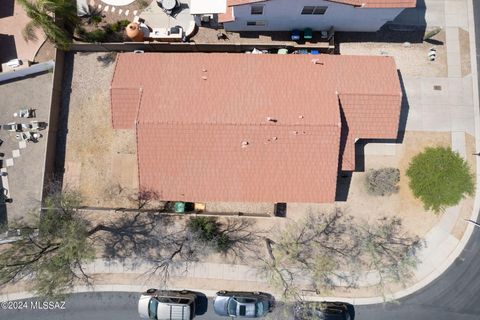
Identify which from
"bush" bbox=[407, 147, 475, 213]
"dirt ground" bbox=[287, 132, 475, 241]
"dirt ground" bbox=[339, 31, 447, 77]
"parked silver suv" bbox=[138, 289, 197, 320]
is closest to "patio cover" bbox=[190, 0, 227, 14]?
"dirt ground" bbox=[339, 31, 447, 77]

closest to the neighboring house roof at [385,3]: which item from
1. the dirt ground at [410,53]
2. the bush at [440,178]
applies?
the dirt ground at [410,53]

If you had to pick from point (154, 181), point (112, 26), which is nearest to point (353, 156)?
point (154, 181)

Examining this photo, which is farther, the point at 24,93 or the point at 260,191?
the point at 24,93

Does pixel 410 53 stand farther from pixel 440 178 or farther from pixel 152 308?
pixel 152 308

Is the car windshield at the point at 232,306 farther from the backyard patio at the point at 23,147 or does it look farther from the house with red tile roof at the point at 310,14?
the house with red tile roof at the point at 310,14

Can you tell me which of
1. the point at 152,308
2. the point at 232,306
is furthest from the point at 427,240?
the point at 152,308

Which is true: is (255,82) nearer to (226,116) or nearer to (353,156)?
(226,116)
